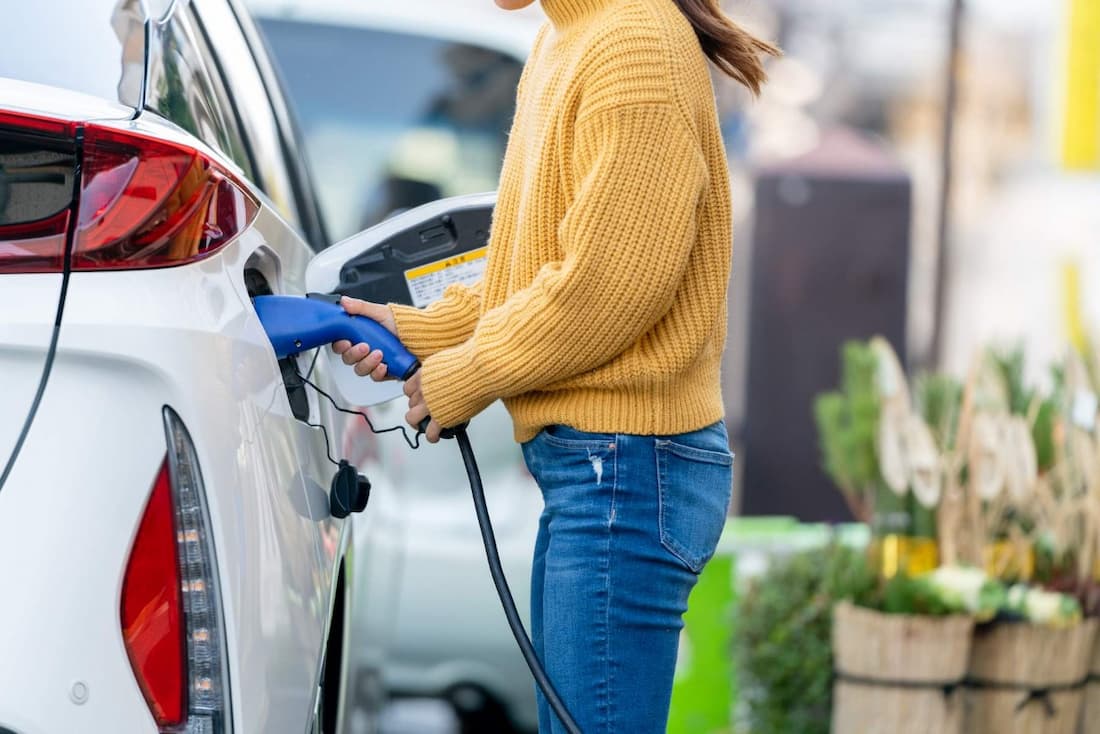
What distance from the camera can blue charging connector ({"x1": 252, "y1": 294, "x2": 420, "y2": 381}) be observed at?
1.91 metres

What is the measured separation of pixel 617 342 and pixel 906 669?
1.92 m

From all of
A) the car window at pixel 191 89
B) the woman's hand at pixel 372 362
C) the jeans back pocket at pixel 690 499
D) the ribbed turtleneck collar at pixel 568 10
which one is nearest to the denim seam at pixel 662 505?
the jeans back pocket at pixel 690 499

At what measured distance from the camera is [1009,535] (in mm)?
3867

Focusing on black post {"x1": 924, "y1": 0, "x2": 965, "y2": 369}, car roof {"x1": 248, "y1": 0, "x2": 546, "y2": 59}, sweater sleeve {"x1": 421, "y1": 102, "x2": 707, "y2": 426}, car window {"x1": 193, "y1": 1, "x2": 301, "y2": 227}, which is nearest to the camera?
sweater sleeve {"x1": 421, "y1": 102, "x2": 707, "y2": 426}

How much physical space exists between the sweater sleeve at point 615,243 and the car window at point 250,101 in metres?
0.68

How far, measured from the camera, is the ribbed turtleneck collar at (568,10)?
1.96m

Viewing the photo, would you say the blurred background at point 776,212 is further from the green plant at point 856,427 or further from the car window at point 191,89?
the car window at point 191,89

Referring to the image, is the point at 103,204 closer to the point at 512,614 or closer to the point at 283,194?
the point at 512,614

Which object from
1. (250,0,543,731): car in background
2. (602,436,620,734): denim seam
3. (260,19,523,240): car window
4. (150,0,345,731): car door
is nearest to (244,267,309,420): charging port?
(150,0,345,731): car door

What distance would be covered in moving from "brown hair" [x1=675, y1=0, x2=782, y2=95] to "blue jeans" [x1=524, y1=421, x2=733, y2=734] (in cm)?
50

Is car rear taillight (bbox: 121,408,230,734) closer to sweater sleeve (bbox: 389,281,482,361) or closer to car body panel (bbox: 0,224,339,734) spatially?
car body panel (bbox: 0,224,339,734)

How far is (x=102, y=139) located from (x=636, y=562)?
80 centimetres

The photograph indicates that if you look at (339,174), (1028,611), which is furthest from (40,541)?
(339,174)

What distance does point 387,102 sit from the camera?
4996 millimetres
